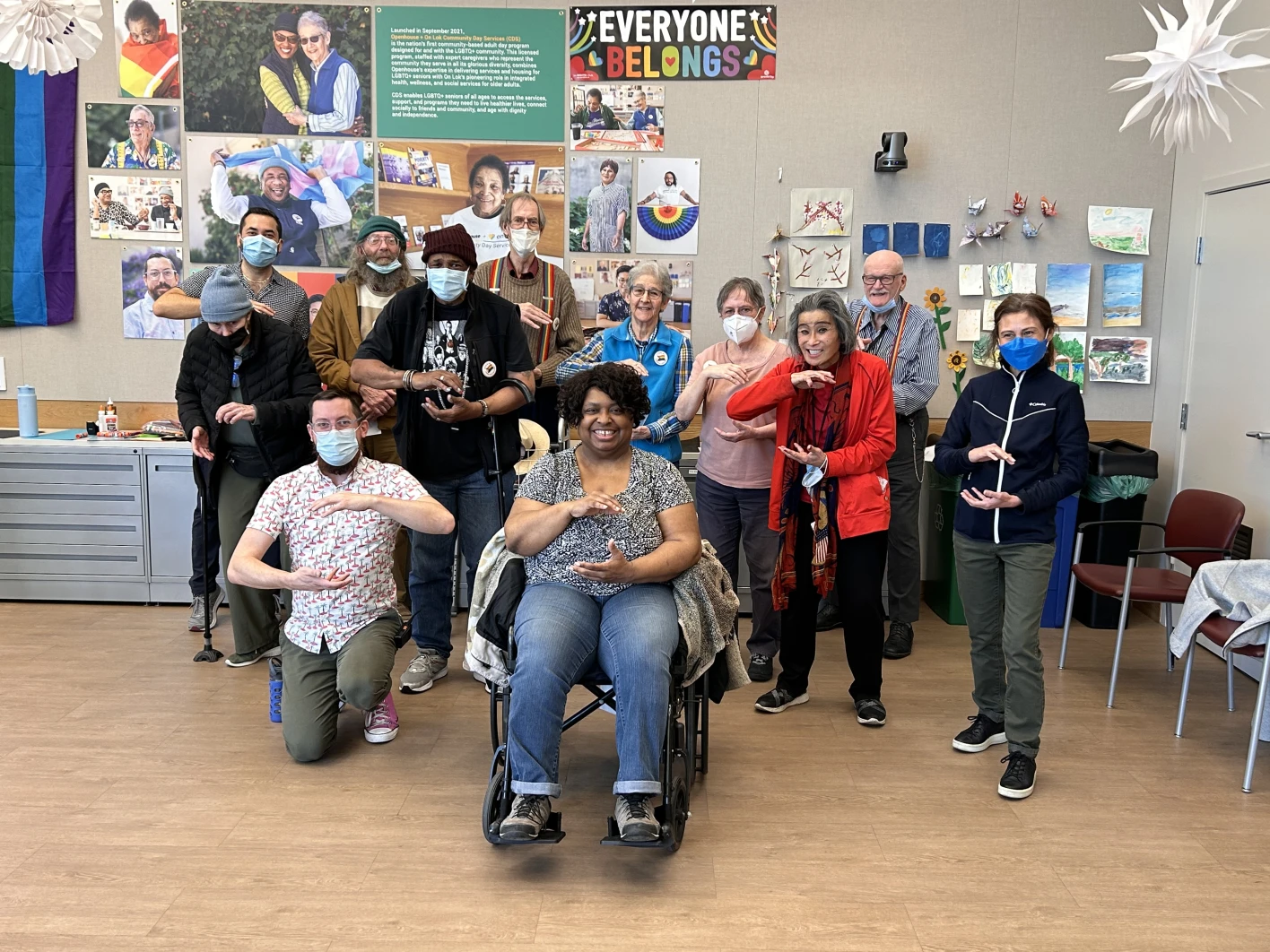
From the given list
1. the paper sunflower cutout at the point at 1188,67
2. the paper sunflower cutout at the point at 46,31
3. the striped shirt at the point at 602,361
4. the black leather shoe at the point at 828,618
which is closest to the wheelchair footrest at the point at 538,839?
the striped shirt at the point at 602,361

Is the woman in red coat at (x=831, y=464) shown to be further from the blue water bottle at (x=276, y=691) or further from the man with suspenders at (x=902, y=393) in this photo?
the blue water bottle at (x=276, y=691)

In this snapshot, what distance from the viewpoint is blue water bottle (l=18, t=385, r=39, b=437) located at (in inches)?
197

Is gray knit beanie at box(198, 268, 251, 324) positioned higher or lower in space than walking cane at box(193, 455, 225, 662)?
higher

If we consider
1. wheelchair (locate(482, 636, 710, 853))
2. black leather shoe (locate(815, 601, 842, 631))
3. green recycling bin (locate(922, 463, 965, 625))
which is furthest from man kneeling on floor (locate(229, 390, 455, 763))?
green recycling bin (locate(922, 463, 965, 625))

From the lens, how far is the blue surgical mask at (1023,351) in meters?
3.12

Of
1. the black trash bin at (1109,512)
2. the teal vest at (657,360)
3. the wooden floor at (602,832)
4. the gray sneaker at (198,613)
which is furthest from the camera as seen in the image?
the black trash bin at (1109,512)

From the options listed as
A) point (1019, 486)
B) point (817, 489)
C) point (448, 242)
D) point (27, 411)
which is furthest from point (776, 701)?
point (27, 411)

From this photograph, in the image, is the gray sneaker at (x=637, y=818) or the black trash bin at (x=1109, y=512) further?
the black trash bin at (x=1109, y=512)

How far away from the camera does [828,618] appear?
504 centimetres

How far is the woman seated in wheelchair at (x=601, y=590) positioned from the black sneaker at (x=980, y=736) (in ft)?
4.19

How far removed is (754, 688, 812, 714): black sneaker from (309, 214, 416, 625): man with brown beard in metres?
1.55

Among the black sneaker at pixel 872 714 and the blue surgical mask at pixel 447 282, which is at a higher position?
the blue surgical mask at pixel 447 282

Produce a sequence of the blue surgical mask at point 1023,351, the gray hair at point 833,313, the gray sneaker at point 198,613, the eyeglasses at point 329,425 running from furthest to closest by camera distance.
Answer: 1. the gray sneaker at point 198,613
2. the gray hair at point 833,313
3. the eyeglasses at point 329,425
4. the blue surgical mask at point 1023,351

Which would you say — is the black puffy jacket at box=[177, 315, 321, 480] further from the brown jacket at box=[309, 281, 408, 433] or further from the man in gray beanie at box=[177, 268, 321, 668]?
the brown jacket at box=[309, 281, 408, 433]
